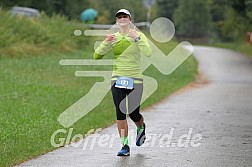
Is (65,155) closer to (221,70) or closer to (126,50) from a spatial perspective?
(126,50)

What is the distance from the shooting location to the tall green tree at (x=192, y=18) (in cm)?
8175

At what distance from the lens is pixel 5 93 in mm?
17375

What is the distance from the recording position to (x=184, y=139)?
1198cm

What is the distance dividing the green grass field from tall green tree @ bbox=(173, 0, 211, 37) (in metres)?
51.8

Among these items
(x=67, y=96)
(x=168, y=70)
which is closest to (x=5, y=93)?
(x=67, y=96)

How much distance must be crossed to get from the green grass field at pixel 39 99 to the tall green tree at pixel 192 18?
5180 cm

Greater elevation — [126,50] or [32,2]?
[126,50]

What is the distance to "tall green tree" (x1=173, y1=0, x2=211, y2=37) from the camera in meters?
81.8

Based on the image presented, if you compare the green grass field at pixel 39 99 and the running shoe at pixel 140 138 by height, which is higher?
the running shoe at pixel 140 138

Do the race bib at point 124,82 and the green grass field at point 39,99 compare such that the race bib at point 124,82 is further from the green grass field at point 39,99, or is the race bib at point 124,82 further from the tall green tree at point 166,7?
the tall green tree at point 166,7

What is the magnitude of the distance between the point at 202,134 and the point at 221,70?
2417 cm

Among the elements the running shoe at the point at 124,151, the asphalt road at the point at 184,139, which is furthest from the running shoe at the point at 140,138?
the running shoe at the point at 124,151

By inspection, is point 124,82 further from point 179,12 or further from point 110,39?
point 179,12

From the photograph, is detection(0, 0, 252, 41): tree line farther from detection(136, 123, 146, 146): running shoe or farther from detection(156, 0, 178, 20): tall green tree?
detection(136, 123, 146, 146): running shoe
